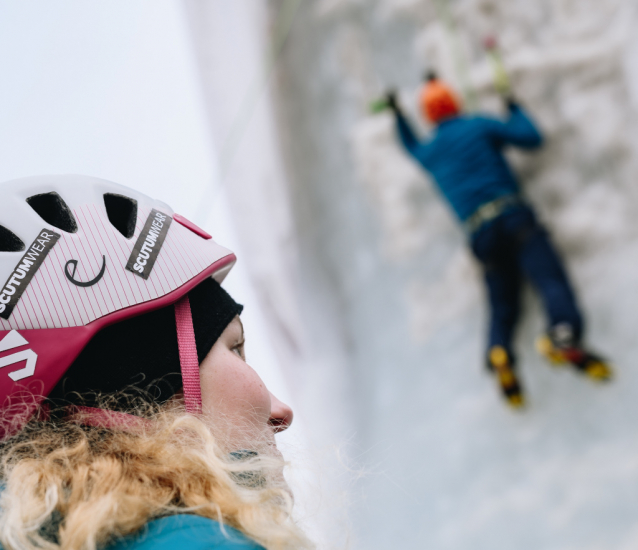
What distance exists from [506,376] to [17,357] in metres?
1.91

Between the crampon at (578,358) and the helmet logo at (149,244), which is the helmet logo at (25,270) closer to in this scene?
the helmet logo at (149,244)

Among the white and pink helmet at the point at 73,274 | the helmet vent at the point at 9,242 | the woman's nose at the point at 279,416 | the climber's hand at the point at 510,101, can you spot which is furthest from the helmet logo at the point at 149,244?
the climber's hand at the point at 510,101

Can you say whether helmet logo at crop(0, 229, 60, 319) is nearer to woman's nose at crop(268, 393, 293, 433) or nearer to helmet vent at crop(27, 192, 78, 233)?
helmet vent at crop(27, 192, 78, 233)

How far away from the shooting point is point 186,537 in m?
0.44

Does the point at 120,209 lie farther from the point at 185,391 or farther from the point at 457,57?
the point at 457,57

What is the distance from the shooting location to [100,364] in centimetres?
66

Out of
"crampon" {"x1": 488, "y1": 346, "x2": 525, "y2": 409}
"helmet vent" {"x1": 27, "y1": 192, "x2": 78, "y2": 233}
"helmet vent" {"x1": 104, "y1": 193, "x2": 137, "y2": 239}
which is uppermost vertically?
"helmet vent" {"x1": 27, "y1": 192, "x2": 78, "y2": 233}

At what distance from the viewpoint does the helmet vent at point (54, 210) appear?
732 millimetres

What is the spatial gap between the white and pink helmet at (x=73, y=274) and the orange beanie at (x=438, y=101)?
6.15 feet

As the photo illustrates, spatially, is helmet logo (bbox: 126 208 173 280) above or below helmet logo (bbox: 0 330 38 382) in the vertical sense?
above

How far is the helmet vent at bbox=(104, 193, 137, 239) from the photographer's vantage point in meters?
0.80

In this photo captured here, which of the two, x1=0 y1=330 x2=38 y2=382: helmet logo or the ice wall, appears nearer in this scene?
x1=0 y1=330 x2=38 y2=382: helmet logo

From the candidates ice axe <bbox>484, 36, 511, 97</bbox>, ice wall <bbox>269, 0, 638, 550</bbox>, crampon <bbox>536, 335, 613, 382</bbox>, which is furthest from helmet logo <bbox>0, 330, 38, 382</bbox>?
ice axe <bbox>484, 36, 511, 97</bbox>

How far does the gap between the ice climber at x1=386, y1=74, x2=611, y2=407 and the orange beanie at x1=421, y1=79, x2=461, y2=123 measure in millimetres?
93
